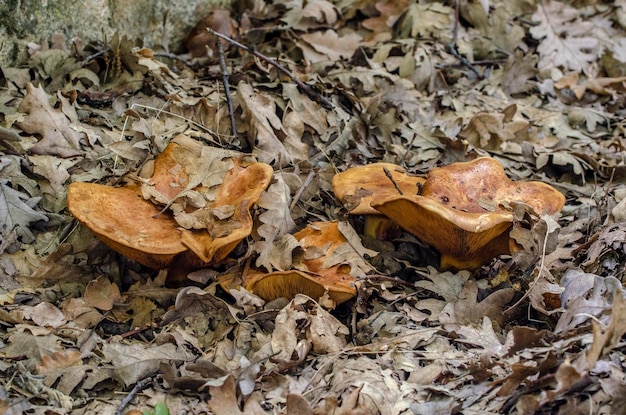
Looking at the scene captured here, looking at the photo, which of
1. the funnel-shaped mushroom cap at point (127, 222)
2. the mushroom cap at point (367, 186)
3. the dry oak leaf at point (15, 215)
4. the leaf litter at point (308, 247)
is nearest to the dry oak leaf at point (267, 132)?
the leaf litter at point (308, 247)

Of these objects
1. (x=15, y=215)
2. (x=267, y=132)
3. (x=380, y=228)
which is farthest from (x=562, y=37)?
(x=15, y=215)

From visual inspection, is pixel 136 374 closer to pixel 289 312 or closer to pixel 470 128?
pixel 289 312

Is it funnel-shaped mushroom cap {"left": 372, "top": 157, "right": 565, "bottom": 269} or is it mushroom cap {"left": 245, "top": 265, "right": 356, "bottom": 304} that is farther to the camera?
mushroom cap {"left": 245, "top": 265, "right": 356, "bottom": 304}

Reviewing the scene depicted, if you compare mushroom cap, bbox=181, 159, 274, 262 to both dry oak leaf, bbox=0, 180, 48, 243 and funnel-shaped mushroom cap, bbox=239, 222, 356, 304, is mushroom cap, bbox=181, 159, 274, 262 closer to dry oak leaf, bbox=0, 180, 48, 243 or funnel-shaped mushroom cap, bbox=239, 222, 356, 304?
funnel-shaped mushroom cap, bbox=239, 222, 356, 304

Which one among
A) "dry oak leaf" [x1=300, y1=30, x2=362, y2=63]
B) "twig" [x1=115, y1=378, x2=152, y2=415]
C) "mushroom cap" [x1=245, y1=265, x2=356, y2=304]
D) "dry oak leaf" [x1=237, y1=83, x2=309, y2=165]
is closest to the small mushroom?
"mushroom cap" [x1=245, y1=265, x2=356, y2=304]

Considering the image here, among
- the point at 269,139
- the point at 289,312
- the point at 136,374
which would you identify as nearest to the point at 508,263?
the point at 289,312

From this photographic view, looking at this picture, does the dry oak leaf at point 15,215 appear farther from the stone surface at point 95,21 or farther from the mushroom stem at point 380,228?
the mushroom stem at point 380,228

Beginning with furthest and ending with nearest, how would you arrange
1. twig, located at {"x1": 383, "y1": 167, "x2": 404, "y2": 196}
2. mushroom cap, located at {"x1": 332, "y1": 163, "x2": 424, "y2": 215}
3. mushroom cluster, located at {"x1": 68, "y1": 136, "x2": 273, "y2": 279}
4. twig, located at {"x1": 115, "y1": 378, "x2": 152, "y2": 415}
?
mushroom cap, located at {"x1": 332, "y1": 163, "x2": 424, "y2": 215}, twig, located at {"x1": 383, "y1": 167, "x2": 404, "y2": 196}, mushroom cluster, located at {"x1": 68, "y1": 136, "x2": 273, "y2": 279}, twig, located at {"x1": 115, "y1": 378, "x2": 152, "y2": 415}

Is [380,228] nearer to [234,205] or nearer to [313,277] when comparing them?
[313,277]
